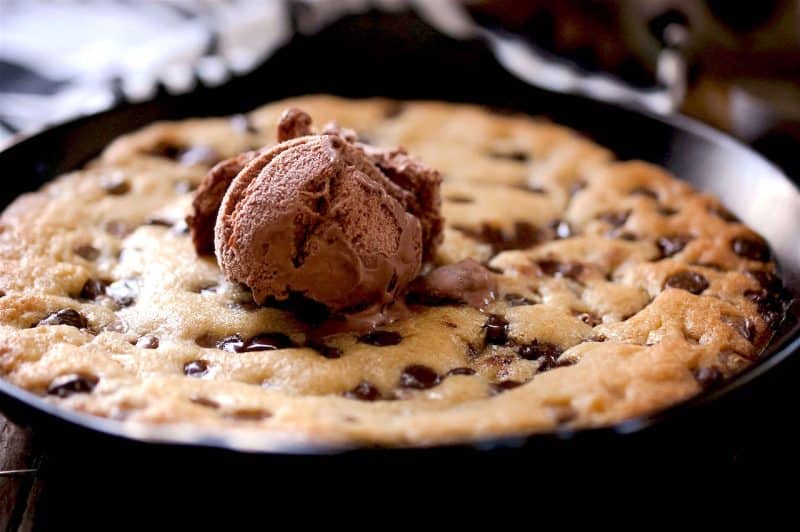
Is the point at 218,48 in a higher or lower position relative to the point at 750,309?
lower

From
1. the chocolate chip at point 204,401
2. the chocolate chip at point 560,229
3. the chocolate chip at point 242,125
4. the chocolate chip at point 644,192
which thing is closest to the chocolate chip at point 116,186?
the chocolate chip at point 242,125

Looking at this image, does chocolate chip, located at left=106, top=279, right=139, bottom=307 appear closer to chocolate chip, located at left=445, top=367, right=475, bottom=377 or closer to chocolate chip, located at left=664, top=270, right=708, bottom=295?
chocolate chip, located at left=445, top=367, right=475, bottom=377

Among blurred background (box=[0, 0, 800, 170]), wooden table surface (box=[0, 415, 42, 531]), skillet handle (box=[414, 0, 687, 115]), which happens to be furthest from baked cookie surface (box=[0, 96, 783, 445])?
skillet handle (box=[414, 0, 687, 115])

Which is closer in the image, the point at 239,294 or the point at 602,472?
the point at 602,472

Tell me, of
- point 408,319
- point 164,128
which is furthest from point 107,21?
point 408,319

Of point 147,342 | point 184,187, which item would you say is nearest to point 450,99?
point 184,187

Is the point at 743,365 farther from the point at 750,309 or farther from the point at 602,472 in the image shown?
the point at 602,472

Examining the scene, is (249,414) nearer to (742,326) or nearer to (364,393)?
(364,393)
